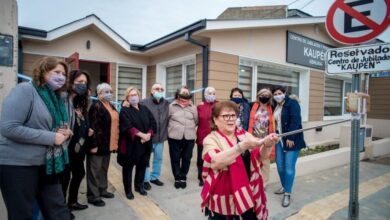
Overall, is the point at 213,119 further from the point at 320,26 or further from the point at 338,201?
the point at 320,26

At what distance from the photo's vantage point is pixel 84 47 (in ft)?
25.0

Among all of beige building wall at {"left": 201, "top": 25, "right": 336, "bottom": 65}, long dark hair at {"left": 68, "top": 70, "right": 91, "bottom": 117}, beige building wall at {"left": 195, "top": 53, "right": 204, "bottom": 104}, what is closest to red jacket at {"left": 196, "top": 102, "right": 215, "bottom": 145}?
beige building wall at {"left": 195, "top": 53, "right": 204, "bottom": 104}

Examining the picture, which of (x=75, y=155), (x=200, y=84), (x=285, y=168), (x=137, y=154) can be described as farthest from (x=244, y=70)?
(x=75, y=155)

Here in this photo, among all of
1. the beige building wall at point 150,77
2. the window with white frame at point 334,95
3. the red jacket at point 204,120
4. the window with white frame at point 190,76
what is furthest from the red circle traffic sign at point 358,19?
the window with white frame at point 334,95

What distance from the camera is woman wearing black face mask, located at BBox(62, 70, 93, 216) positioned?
3.40 metres

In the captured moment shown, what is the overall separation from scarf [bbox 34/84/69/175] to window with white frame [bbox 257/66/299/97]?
5.76 metres

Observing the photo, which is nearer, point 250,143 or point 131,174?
point 250,143

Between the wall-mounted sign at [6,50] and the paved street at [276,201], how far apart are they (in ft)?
5.01

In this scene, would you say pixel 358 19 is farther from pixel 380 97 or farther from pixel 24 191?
pixel 380 97

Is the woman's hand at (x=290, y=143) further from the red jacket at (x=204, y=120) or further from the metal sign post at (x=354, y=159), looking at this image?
the red jacket at (x=204, y=120)

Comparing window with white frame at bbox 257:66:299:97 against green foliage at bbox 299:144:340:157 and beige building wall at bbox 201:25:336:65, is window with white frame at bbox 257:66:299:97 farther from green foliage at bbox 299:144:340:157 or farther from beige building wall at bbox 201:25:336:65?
green foliage at bbox 299:144:340:157

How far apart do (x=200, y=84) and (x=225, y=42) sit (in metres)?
1.16

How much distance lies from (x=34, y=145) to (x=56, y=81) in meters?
0.57

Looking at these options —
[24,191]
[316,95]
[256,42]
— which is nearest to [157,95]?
[24,191]
